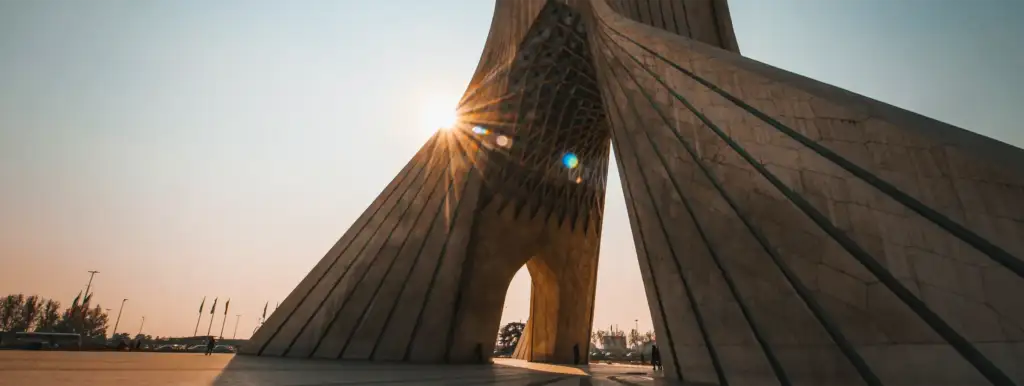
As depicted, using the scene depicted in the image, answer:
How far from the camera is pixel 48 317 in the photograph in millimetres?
49906

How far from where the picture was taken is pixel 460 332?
467 inches

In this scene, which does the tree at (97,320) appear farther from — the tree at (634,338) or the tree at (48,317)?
the tree at (634,338)

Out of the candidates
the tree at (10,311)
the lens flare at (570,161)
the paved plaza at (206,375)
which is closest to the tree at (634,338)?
the lens flare at (570,161)

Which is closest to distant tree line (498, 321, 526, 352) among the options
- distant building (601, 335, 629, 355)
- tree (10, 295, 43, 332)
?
distant building (601, 335, 629, 355)

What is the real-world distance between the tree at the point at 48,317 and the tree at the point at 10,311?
223 cm

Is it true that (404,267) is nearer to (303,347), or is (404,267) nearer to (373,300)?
(373,300)

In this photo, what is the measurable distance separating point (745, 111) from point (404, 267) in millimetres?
8612

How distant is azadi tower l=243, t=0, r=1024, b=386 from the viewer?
3.09 meters

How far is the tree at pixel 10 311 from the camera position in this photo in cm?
4675

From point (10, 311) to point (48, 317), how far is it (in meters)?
3.46

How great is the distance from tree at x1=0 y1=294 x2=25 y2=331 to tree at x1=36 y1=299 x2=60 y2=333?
2.23 metres

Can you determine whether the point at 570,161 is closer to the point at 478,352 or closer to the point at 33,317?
the point at 478,352

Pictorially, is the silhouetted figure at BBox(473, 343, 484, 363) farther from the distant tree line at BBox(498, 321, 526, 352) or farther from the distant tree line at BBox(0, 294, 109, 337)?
the distant tree line at BBox(0, 294, 109, 337)

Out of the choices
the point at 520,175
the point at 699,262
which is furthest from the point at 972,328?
the point at 520,175
